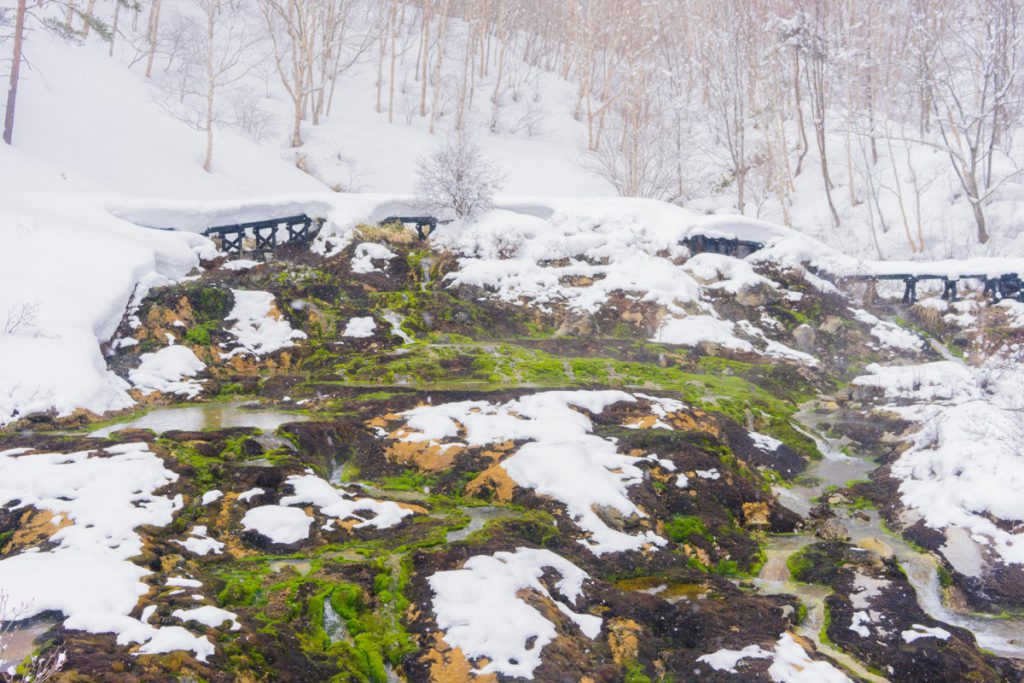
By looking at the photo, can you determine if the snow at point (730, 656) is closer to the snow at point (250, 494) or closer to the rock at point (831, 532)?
the rock at point (831, 532)

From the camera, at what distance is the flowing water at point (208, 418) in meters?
9.76

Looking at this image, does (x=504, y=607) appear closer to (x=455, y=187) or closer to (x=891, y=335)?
(x=891, y=335)

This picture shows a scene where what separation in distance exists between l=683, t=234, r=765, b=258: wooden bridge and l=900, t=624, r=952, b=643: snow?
15.6m

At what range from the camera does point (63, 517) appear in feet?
19.5

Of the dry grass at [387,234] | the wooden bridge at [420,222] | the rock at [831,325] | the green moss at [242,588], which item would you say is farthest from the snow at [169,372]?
the rock at [831,325]

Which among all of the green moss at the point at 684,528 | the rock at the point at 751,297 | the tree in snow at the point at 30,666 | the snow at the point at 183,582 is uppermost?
the rock at the point at 751,297

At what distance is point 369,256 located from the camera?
59.9 ft

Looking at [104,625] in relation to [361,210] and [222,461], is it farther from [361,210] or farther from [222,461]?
[361,210]

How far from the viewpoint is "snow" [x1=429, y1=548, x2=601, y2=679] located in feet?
16.0

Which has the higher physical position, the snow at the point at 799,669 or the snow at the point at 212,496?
the snow at the point at 212,496

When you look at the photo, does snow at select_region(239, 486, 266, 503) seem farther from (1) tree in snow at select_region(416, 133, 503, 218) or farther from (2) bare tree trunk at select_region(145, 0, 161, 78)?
(2) bare tree trunk at select_region(145, 0, 161, 78)

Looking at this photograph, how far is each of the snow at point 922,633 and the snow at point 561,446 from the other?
2353 mm

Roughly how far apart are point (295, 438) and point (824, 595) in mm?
6810

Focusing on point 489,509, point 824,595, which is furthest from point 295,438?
point 824,595
